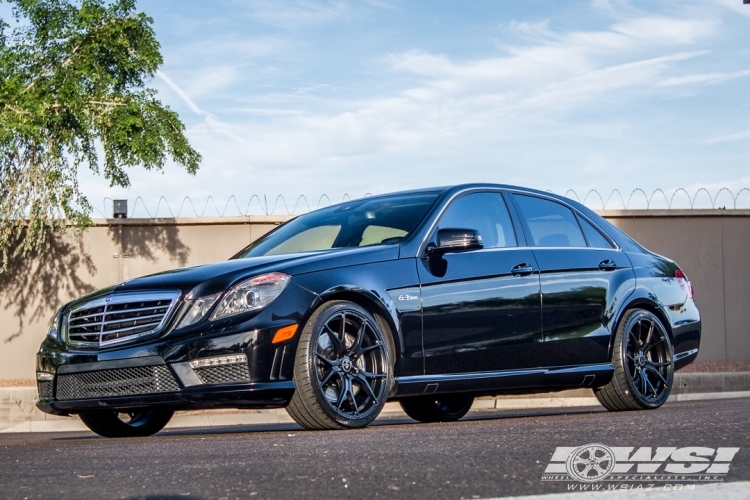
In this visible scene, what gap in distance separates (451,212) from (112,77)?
12.4 m

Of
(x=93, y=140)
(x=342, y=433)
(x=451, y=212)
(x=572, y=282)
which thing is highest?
(x=93, y=140)

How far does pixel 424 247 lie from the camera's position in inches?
287

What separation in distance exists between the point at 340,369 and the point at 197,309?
899 mm

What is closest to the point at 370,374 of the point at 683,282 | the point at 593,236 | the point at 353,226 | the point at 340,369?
the point at 340,369

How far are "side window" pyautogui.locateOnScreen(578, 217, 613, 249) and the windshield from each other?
1524 millimetres

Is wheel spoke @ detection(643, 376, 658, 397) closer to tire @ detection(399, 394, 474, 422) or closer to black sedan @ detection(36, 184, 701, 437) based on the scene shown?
black sedan @ detection(36, 184, 701, 437)

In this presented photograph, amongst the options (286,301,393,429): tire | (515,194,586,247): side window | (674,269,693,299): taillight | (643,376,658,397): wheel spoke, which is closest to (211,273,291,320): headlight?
(286,301,393,429): tire

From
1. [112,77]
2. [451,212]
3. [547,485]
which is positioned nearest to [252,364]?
[451,212]

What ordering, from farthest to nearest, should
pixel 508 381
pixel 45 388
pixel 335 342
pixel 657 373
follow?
pixel 657 373, pixel 508 381, pixel 45 388, pixel 335 342

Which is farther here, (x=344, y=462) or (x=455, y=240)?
(x=455, y=240)

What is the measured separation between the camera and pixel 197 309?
6.46 m

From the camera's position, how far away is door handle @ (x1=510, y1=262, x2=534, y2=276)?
770cm

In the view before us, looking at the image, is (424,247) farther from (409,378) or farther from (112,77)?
(112,77)

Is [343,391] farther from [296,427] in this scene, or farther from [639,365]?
[296,427]
